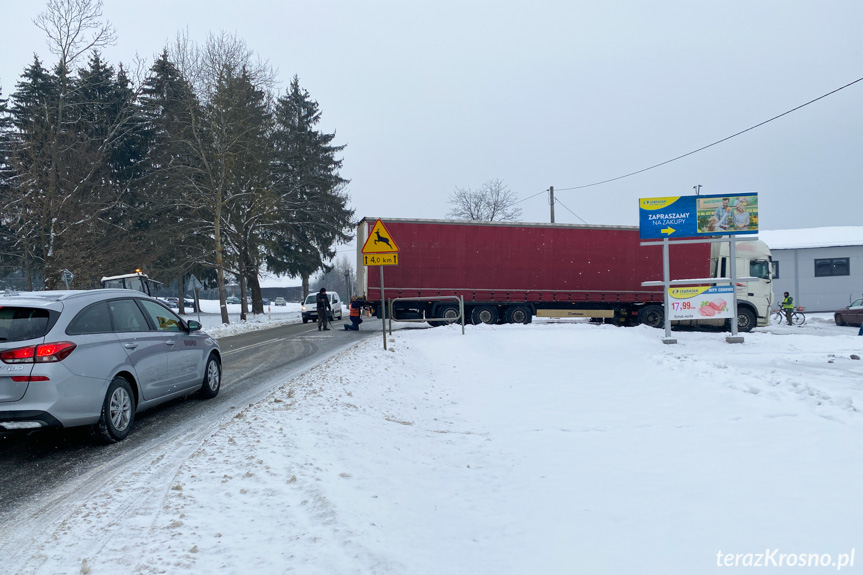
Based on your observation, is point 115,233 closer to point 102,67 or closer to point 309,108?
point 102,67

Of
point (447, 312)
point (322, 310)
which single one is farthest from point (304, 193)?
point (447, 312)

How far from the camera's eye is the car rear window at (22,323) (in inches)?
198

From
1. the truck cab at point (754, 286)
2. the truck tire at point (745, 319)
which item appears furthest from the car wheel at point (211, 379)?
the truck tire at point (745, 319)

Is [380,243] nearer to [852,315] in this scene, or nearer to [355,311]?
[355,311]

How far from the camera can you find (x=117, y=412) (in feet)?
18.7

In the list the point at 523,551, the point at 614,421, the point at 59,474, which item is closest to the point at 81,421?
the point at 59,474

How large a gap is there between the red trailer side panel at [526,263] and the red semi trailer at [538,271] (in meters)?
0.04

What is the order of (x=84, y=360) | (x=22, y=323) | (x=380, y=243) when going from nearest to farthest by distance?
(x=22, y=323) → (x=84, y=360) → (x=380, y=243)

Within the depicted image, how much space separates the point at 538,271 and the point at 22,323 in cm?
1780

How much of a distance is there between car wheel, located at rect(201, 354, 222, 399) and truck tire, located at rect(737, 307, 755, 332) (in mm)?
18796

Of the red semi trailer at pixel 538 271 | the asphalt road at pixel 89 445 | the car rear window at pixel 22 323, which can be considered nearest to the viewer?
the asphalt road at pixel 89 445

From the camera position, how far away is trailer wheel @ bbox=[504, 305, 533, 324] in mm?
21250

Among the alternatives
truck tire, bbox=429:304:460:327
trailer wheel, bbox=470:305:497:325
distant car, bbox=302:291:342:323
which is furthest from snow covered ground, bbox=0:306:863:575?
distant car, bbox=302:291:342:323

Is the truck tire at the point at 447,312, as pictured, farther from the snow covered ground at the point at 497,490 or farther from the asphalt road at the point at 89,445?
the snow covered ground at the point at 497,490
